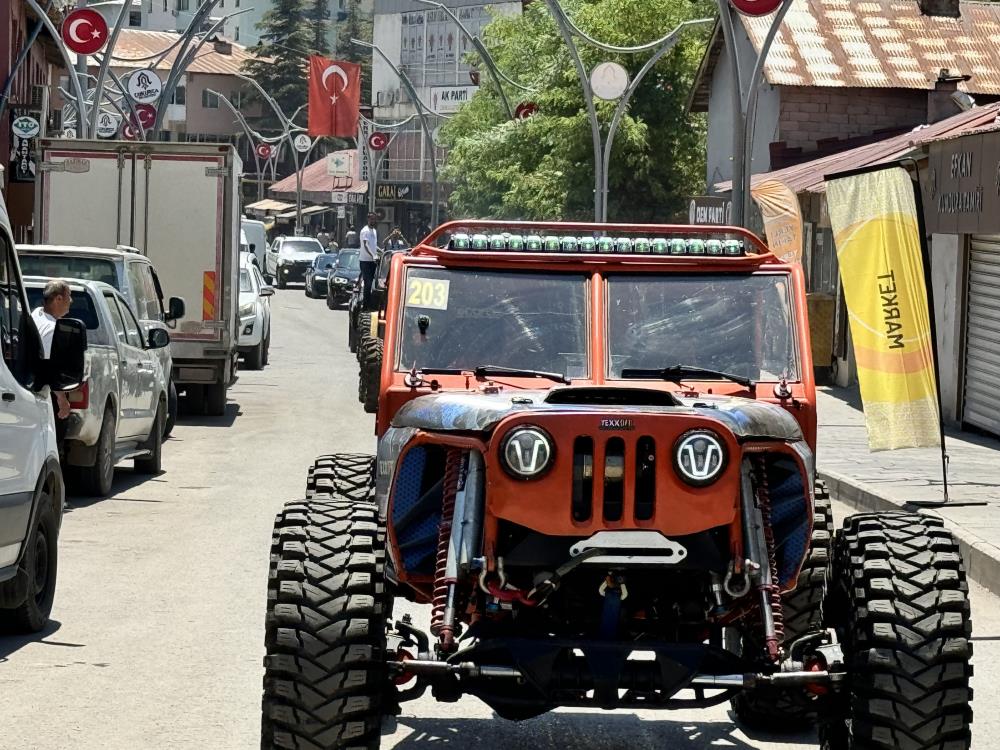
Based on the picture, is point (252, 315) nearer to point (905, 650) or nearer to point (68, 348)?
point (68, 348)

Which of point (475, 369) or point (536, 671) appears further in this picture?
point (475, 369)

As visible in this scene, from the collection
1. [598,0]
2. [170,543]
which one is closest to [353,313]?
[170,543]

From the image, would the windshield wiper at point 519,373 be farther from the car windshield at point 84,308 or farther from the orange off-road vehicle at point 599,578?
the car windshield at point 84,308

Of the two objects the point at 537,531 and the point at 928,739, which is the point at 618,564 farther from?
the point at 928,739

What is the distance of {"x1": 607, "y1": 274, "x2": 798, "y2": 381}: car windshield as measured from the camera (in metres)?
7.06

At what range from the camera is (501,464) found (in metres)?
5.72

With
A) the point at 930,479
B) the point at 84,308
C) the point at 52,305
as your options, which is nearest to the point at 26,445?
the point at 52,305

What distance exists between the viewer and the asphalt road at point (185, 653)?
7316 mm

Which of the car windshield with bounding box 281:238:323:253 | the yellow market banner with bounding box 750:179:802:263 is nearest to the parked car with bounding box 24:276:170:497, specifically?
the yellow market banner with bounding box 750:179:802:263

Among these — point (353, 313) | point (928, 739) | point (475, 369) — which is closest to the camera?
point (928, 739)

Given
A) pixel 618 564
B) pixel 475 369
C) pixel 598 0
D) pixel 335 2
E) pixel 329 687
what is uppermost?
pixel 335 2

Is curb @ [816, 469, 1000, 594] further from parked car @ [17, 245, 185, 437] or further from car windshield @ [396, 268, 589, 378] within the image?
parked car @ [17, 245, 185, 437]

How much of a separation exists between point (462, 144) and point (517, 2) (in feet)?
165

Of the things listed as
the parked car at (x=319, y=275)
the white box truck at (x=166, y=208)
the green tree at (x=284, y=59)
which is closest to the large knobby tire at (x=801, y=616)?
the white box truck at (x=166, y=208)
